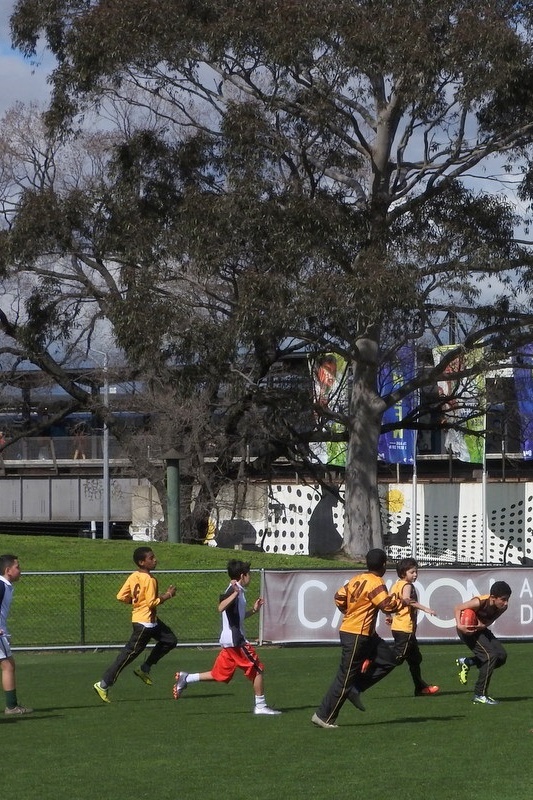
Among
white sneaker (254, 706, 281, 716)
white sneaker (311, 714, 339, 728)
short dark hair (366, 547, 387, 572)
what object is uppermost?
short dark hair (366, 547, 387, 572)

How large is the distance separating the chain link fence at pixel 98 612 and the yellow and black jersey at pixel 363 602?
10762 millimetres

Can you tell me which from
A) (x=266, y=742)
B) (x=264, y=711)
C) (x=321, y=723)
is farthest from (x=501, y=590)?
(x=266, y=742)

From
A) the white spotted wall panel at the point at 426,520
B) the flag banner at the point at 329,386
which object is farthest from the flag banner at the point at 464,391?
the white spotted wall panel at the point at 426,520

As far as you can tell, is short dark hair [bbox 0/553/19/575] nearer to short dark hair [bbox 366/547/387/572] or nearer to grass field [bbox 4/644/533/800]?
grass field [bbox 4/644/533/800]

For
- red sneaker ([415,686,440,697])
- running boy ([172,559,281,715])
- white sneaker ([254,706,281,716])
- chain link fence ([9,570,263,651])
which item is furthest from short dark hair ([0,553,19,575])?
chain link fence ([9,570,263,651])

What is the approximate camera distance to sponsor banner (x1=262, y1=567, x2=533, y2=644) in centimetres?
1986

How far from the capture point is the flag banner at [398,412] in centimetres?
3503

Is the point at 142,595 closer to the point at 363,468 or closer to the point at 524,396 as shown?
the point at 363,468

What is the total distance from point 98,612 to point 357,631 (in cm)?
1469

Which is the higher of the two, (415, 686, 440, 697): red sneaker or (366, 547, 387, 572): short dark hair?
(366, 547, 387, 572): short dark hair

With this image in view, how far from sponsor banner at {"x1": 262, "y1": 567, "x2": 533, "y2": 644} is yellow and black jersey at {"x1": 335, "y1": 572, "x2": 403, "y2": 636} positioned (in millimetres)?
9500

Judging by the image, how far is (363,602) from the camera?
10.3m

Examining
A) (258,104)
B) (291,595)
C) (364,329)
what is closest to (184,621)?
(291,595)

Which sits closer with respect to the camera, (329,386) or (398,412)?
(329,386)
